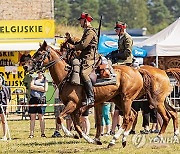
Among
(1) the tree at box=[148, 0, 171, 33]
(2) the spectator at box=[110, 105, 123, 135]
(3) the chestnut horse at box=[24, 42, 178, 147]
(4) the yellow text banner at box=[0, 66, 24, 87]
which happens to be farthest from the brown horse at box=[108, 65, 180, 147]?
(1) the tree at box=[148, 0, 171, 33]

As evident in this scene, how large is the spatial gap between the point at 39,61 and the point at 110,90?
1784 mm

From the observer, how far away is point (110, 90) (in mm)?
16969

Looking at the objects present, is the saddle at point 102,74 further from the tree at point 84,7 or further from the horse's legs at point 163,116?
the tree at point 84,7

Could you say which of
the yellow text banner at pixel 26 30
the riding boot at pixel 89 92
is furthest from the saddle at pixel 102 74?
the yellow text banner at pixel 26 30

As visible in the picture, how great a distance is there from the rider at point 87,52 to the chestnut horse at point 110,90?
21cm

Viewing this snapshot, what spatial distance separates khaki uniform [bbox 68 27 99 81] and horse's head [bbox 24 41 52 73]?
74cm

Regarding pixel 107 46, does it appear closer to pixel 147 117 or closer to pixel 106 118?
pixel 147 117

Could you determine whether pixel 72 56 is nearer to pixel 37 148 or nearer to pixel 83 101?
pixel 83 101

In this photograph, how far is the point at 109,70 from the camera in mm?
16891

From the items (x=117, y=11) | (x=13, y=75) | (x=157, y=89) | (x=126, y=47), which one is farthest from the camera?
(x=117, y=11)

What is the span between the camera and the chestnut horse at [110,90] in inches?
653

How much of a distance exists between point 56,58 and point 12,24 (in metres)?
17.0

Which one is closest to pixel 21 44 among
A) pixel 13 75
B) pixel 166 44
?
pixel 13 75

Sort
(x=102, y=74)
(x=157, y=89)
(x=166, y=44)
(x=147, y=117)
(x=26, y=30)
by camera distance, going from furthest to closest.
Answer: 1. (x=26, y=30)
2. (x=166, y=44)
3. (x=147, y=117)
4. (x=157, y=89)
5. (x=102, y=74)
